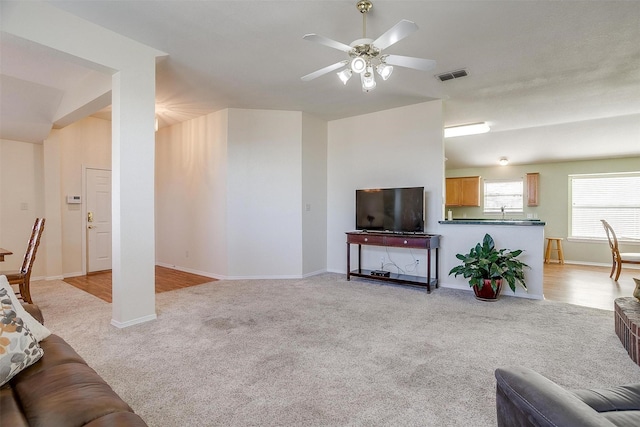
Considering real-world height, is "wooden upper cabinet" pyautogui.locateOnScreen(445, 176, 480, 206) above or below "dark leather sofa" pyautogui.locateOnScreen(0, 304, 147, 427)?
above

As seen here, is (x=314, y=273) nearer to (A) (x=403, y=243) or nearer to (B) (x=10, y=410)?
(A) (x=403, y=243)

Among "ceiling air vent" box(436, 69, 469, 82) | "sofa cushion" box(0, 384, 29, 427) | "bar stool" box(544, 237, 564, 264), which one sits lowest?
"bar stool" box(544, 237, 564, 264)

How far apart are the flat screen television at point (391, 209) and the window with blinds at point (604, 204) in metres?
4.95

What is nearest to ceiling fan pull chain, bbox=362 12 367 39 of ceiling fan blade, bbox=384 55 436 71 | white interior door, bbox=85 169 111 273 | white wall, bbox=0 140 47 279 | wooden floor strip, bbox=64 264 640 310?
ceiling fan blade, bbox=384 55 436 71

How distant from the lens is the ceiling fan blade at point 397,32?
2016mm

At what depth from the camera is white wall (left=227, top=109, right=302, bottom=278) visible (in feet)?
17.0

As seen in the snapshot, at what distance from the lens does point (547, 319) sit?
3.31 metres

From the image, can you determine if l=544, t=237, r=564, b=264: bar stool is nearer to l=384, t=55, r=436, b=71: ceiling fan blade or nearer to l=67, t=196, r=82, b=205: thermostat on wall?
l=384, t=55, r=436, b=71: ceiling fan blade

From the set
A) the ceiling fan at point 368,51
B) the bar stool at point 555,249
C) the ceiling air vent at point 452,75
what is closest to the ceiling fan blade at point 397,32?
the ceiling fan at point 368,51

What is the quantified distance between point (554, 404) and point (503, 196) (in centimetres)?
798

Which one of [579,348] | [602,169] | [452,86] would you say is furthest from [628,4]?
[602,169]

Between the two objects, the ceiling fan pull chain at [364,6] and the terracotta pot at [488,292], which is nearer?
the ceiling fan pull chain at [364,6]

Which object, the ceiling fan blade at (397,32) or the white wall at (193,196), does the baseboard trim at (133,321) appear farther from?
the ceiling fan blade at (397,32)

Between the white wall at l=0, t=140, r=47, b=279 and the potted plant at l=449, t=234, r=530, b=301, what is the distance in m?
6.67
